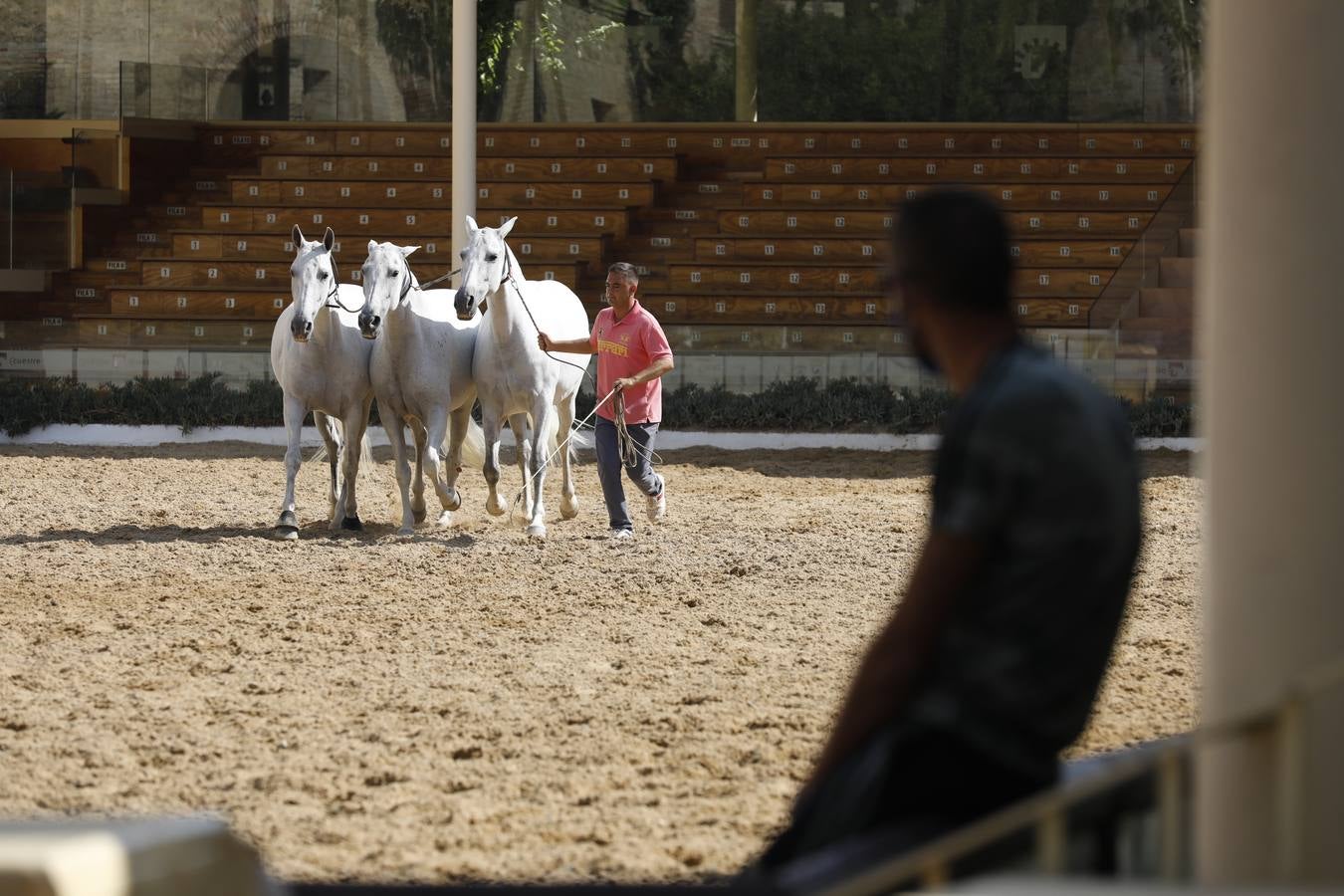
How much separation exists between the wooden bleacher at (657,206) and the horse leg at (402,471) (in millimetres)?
10274

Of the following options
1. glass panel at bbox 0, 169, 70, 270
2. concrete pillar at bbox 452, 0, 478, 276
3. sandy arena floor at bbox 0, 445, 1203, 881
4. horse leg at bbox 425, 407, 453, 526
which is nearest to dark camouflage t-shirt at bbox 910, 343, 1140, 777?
sandy arena floor at bbox 0, 445, 1203, 881

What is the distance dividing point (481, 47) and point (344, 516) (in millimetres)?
16092

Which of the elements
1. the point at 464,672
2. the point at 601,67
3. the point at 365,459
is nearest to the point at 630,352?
the point at 365,459

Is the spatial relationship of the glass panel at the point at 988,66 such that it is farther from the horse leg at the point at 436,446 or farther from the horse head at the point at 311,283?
the horse head at the point at 311,283

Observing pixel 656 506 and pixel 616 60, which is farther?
pixel 616 60

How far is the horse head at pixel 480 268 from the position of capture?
38.5 feet

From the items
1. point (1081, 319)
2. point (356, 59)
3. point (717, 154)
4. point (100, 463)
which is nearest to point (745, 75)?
point (717, 154)

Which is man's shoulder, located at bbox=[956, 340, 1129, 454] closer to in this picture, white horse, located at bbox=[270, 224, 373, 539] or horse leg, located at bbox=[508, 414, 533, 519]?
horse leg, located at bbox=[508, 414, 533, 519]

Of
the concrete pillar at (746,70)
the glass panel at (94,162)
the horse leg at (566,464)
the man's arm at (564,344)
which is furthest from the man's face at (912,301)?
the concrete pillar at (746,70)

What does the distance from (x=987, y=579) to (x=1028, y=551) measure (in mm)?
89

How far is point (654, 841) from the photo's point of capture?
5.49 metres

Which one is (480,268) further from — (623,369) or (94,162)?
Result: (94,162)

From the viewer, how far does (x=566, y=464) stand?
13492 mm

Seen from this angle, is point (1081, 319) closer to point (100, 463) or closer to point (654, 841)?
point (100, 463)
